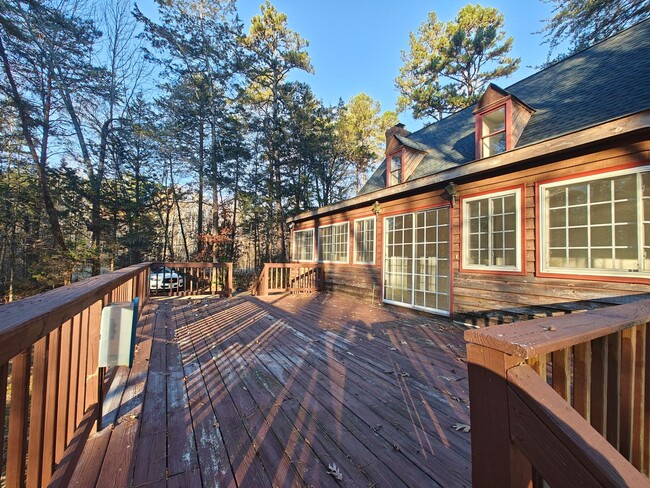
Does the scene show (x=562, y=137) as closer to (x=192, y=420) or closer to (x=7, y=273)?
(x=192, y=420)

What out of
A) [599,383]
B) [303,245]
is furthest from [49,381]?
[303,245]

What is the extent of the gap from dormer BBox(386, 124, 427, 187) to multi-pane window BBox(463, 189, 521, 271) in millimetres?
2238

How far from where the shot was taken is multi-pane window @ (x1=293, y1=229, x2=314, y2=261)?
9.56 meters

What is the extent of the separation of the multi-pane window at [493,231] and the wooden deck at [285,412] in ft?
4.36

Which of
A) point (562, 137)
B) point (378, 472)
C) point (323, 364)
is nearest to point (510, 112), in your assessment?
point (562, 137)

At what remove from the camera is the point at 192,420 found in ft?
6.41

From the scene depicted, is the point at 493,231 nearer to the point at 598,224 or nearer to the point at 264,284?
the point at 598,224

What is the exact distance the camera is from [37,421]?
1.09 meters

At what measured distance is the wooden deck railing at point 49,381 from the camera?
0.84 m

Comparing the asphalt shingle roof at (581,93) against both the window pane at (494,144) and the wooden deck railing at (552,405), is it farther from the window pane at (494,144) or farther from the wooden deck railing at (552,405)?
the wooden deck railing at (552,405)

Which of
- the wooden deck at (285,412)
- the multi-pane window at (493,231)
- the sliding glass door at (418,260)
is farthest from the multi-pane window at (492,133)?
the wooden deck at (285,412)

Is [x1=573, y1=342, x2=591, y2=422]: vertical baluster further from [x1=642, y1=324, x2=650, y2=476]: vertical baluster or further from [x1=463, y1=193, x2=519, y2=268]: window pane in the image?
[x1=463, y1=193, x2=519, y2=268]: window pane

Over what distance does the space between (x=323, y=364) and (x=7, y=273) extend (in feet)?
43.3

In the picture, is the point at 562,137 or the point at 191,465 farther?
the point at 562,137
